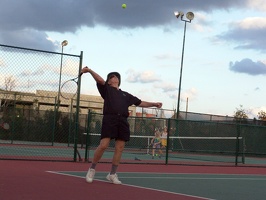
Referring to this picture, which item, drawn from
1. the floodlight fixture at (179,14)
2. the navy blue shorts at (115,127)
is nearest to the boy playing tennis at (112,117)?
the navy blue shorts at (115,127)

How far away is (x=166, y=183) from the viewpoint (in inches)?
345

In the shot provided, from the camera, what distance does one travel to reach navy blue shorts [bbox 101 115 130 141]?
7840 millimetres

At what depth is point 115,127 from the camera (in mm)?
7879

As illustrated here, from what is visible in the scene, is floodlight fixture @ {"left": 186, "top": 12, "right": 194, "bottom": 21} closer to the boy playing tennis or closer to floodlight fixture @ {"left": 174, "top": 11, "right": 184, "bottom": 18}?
floodlight fixture @ {"left": 174, "top": 11, "right": 184, "bottom": 18}

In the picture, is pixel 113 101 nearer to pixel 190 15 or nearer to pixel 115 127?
pixel 115 127

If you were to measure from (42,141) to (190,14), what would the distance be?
13.5 metres

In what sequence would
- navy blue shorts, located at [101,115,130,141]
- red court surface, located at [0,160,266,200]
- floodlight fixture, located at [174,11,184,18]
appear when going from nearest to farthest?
red court surface, located at [0,160,266,200] < navy blue shorts, located at [101,115,130,141] < floodlight fixture, located at [174,11,184,18]

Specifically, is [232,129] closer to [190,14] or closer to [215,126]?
[215,126]

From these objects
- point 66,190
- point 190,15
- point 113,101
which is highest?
point 190,15

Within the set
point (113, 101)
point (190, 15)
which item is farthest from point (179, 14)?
point (113, 101)

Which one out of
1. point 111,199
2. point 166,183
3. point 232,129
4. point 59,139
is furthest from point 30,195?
point 59,139

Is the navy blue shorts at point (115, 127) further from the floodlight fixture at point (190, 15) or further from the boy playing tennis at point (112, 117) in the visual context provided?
the floodlight fixture at point (190, 15)

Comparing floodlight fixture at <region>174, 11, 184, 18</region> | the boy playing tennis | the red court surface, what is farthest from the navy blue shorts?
floodlight fixture at <region>174, 11, 184, 18</region>

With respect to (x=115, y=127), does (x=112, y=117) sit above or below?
above
